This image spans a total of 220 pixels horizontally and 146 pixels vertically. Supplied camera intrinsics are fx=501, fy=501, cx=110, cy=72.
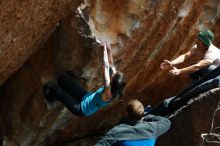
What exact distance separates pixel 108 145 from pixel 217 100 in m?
2.30

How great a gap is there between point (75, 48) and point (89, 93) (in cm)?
80

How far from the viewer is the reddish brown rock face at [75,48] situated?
23.1ft

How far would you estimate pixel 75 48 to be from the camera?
7547 millimetres

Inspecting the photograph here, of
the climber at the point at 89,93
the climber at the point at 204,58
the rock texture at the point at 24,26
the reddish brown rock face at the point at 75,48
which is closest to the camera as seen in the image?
the rock texture at the point at 24,26

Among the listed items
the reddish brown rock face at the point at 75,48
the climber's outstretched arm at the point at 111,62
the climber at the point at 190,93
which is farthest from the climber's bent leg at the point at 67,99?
the climber at the point at 190,93

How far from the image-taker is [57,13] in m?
6.96

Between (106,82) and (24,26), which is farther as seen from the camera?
(24,26)

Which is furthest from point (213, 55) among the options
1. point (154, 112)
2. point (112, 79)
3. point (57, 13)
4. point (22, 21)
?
point (22, 21)

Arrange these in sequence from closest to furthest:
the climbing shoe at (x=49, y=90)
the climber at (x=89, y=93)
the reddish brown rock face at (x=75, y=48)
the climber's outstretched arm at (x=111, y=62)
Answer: the climber at (x=89, y=93) < the climber's outstretched arm at (x=111, y=62) < the reddish brown rock face at (x=75, y=48) < the climbing shoe at (x=49, y=90)

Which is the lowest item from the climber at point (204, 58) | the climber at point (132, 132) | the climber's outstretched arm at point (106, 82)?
the climber at point (132, 132)

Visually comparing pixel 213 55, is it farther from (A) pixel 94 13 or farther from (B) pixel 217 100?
(A) pixel 94 13

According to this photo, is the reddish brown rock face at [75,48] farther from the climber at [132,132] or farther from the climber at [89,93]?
the climber at [132,132]

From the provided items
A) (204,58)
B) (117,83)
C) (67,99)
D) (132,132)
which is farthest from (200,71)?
(132,132)

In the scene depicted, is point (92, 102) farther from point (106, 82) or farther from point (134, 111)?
point (134, 111)
